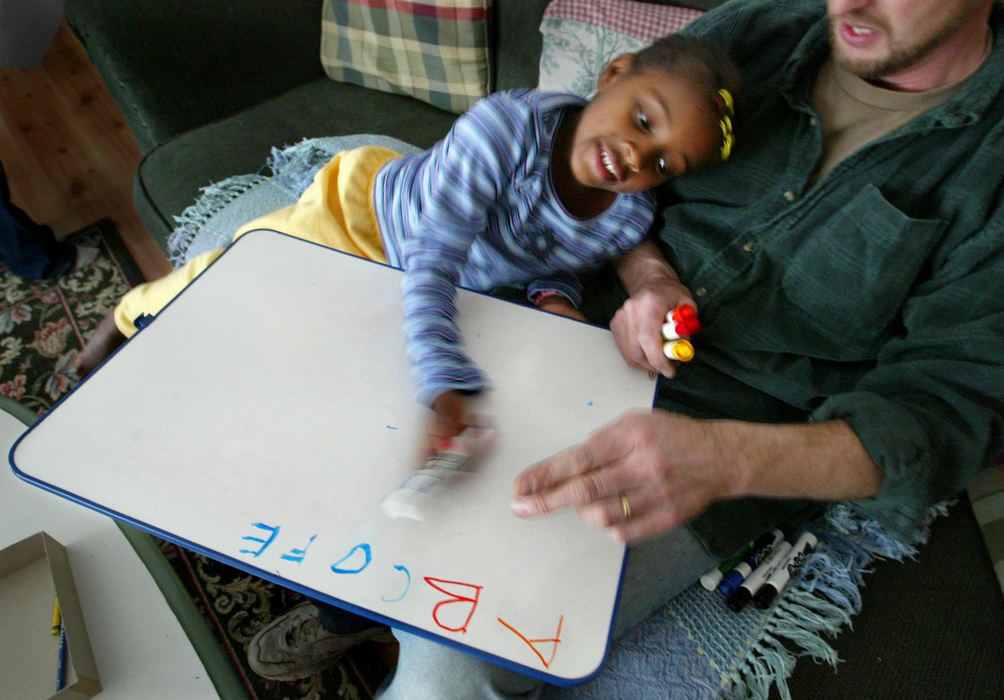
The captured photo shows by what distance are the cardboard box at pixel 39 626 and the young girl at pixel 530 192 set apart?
46cm

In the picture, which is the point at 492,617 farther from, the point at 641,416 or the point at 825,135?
the point at 825,135

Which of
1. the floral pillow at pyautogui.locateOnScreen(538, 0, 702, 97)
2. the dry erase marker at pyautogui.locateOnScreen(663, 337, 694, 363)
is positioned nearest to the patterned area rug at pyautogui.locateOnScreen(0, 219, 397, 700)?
the dry erase marker at pyautogui.locateOnScreen(663, 337, 694, 363)

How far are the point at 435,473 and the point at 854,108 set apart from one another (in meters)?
0.78

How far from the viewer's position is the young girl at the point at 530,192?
782 mm

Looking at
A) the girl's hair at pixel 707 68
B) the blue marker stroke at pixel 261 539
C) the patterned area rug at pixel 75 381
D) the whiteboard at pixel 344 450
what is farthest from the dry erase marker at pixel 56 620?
the girl's hair at pixel 707 68

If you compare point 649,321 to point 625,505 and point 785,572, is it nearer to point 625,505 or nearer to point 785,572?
point 625,505

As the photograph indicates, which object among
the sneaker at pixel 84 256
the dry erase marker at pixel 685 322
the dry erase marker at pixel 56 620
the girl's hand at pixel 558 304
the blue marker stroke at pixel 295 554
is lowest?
the sneaker at pixel 84 256

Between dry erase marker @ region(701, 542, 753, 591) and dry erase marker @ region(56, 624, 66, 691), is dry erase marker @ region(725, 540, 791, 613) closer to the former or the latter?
dry erase marker @ region(701, 542, 753, 591)

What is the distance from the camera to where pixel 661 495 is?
62cm

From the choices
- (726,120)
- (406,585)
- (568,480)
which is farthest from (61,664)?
(726,120)

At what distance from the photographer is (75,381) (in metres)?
1.50

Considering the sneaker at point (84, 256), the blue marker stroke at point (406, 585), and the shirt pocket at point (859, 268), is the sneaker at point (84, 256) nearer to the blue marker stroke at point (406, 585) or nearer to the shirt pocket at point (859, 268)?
the blue marker stroke at point (406, 585)

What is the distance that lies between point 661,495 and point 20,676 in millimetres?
797

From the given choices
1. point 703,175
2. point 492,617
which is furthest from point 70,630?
point 703,175
